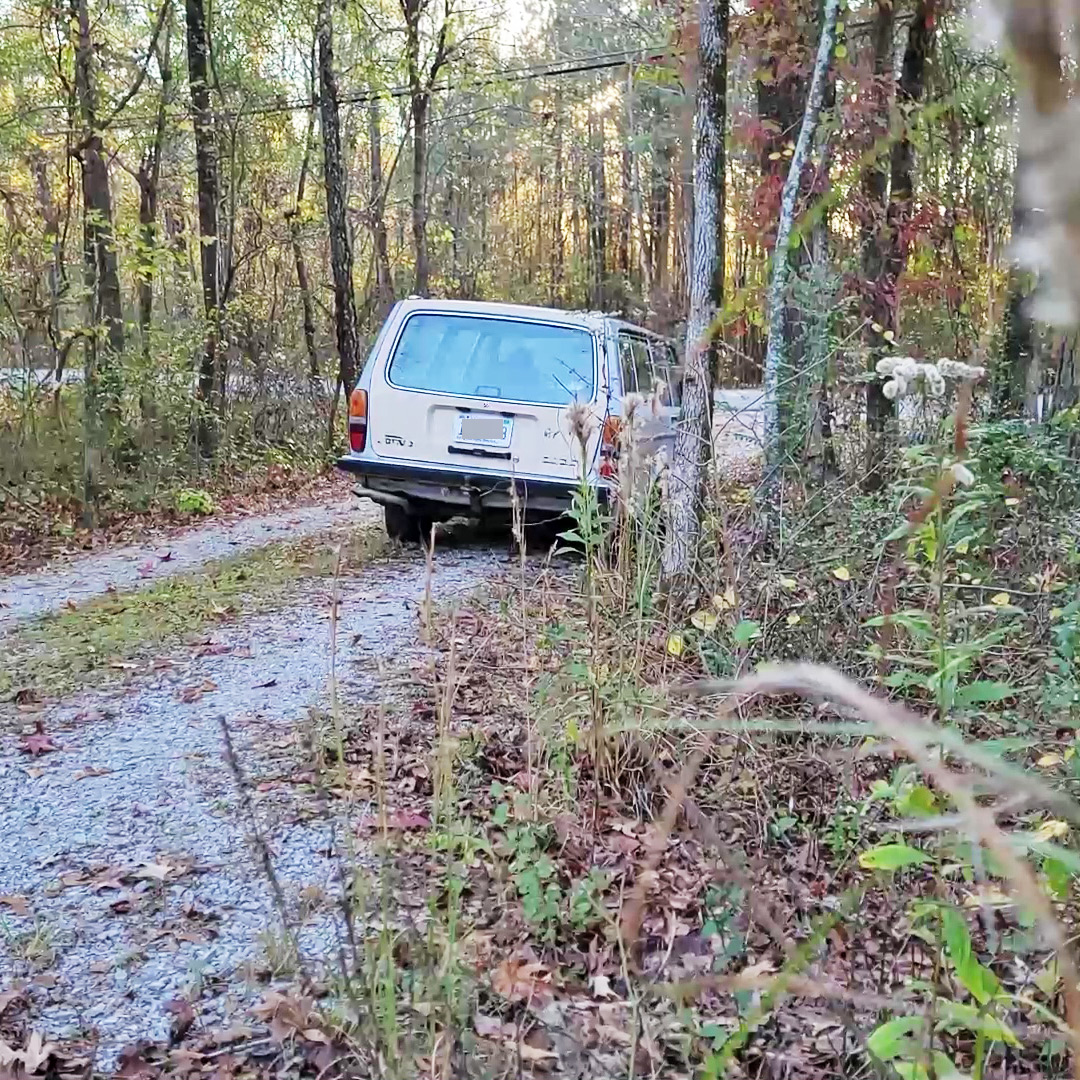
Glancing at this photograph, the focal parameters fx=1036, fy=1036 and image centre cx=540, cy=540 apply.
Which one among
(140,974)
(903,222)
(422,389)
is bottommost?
(140,974)

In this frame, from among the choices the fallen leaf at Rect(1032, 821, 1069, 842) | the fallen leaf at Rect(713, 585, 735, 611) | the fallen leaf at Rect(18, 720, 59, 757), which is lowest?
the fallen leaf at Rect(18, 720, 59, 757)

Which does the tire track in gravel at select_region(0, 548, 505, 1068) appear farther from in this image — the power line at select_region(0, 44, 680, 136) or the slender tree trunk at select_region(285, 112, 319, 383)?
the slender tree trunk at select_region(285, 112, 319, 383)

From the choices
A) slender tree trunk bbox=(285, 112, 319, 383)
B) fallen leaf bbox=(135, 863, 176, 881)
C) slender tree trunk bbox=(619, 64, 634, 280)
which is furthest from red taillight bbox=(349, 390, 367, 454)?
slender tree trunk bbox=(619, 64, 634, 280)

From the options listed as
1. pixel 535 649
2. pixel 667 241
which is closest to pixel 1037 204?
pixel 535 649

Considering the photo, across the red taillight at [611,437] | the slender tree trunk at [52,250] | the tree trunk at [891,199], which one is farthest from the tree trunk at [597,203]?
the red taillight at [611,437]

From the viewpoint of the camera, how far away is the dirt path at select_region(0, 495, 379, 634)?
772 centimetres

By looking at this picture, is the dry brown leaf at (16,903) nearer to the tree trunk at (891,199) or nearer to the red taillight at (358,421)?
the red taillight at (358,421)

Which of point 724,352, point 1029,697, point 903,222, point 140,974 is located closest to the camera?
point 140,974

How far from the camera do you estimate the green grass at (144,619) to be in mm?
5562

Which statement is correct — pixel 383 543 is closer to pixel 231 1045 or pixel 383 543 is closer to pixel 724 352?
pixel 724 352

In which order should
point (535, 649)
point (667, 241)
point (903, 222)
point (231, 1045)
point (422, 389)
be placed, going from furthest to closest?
point (667, 241) → point (903, 222) → point (422, 389) → point (535, 649) → point (231, 1045)

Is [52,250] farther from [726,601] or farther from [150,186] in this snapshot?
[726,601]

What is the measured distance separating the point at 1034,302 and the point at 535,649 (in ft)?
13.2

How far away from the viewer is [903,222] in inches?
326
